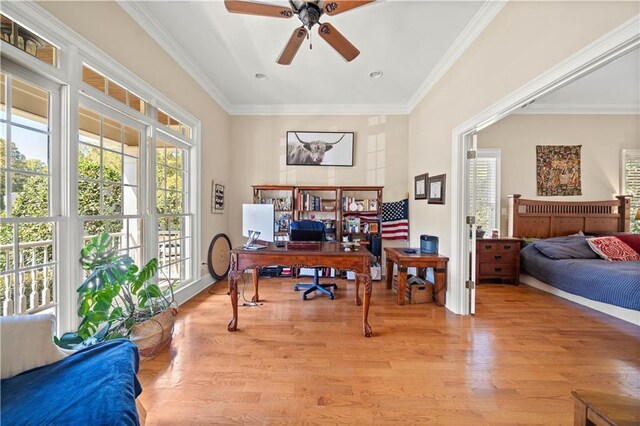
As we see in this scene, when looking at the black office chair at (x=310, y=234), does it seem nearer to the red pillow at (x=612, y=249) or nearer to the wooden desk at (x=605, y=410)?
the wooden desk at (x=605, y=410)

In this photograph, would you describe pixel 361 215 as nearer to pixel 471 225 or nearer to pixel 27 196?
pixel 471 225

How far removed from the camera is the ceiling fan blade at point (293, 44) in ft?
6.78

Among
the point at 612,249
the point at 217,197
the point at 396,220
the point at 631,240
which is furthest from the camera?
the point at 396,220

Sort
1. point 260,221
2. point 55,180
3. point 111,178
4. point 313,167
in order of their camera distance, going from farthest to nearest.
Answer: point 313,167 < point 260,221 < point 111,178 < point 55,180

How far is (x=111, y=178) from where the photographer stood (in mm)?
2213

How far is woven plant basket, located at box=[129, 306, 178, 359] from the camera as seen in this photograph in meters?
1.88

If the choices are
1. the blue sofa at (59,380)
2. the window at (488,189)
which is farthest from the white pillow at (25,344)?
the window at (488,189)

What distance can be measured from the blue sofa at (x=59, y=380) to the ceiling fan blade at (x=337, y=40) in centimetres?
253

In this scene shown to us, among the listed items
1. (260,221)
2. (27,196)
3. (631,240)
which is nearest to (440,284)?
(260,221)

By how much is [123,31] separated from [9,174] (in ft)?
5.01

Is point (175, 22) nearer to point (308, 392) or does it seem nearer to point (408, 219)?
point (308, 392)

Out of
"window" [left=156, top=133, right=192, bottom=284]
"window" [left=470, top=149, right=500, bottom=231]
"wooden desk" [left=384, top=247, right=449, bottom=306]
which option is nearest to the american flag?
"wooden desk" [left=384, top=247, right=449, bottom=306]

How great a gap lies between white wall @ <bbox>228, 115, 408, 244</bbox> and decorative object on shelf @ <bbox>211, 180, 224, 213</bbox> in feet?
1.09

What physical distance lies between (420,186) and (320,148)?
184 cm
